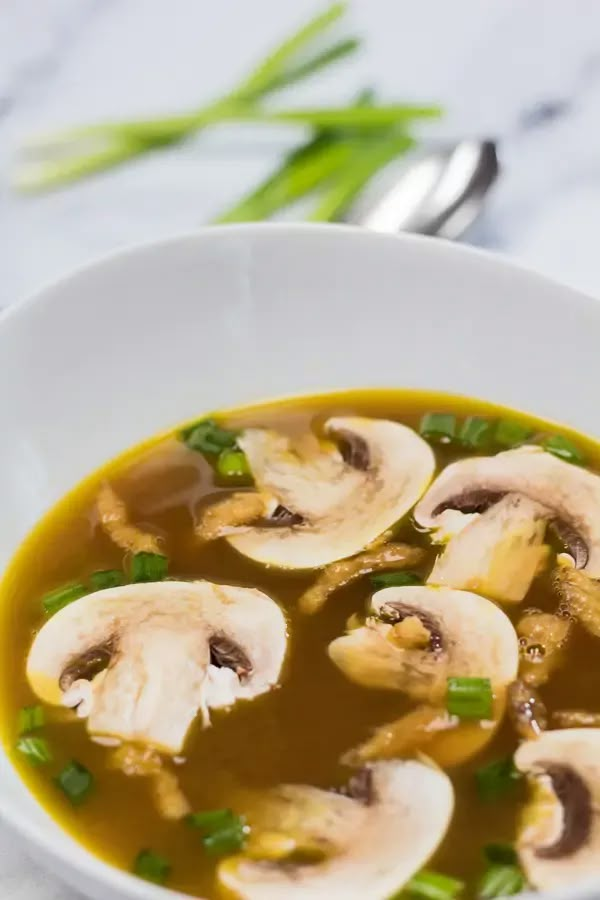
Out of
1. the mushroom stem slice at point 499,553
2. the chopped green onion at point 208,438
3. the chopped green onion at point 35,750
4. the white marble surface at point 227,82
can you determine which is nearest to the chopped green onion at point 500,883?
the mushroom stem slice at point 499,553

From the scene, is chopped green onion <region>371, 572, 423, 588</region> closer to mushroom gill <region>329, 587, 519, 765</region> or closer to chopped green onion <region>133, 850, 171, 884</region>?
mushroom gill <region>329, 587, 519, 765</region>

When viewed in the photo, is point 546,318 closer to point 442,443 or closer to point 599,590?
point 442,443

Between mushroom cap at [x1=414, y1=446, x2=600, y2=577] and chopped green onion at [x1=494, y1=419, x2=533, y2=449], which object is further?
chopped green onion at [x1=494, y1=419, x2=533, y2=449]

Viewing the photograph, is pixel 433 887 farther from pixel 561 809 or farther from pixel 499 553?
pixel 499 553

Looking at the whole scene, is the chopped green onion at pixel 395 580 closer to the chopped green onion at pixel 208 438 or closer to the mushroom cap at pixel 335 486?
the mushroom cap at pixel 335 486

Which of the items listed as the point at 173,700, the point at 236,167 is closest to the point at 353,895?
the point at 173,700

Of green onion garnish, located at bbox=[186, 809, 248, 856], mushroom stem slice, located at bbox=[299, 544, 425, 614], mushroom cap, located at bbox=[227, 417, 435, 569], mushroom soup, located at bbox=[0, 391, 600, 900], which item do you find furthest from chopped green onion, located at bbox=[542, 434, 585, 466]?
green onion garnish, located at bbox=[186, 809, 248, 856]
